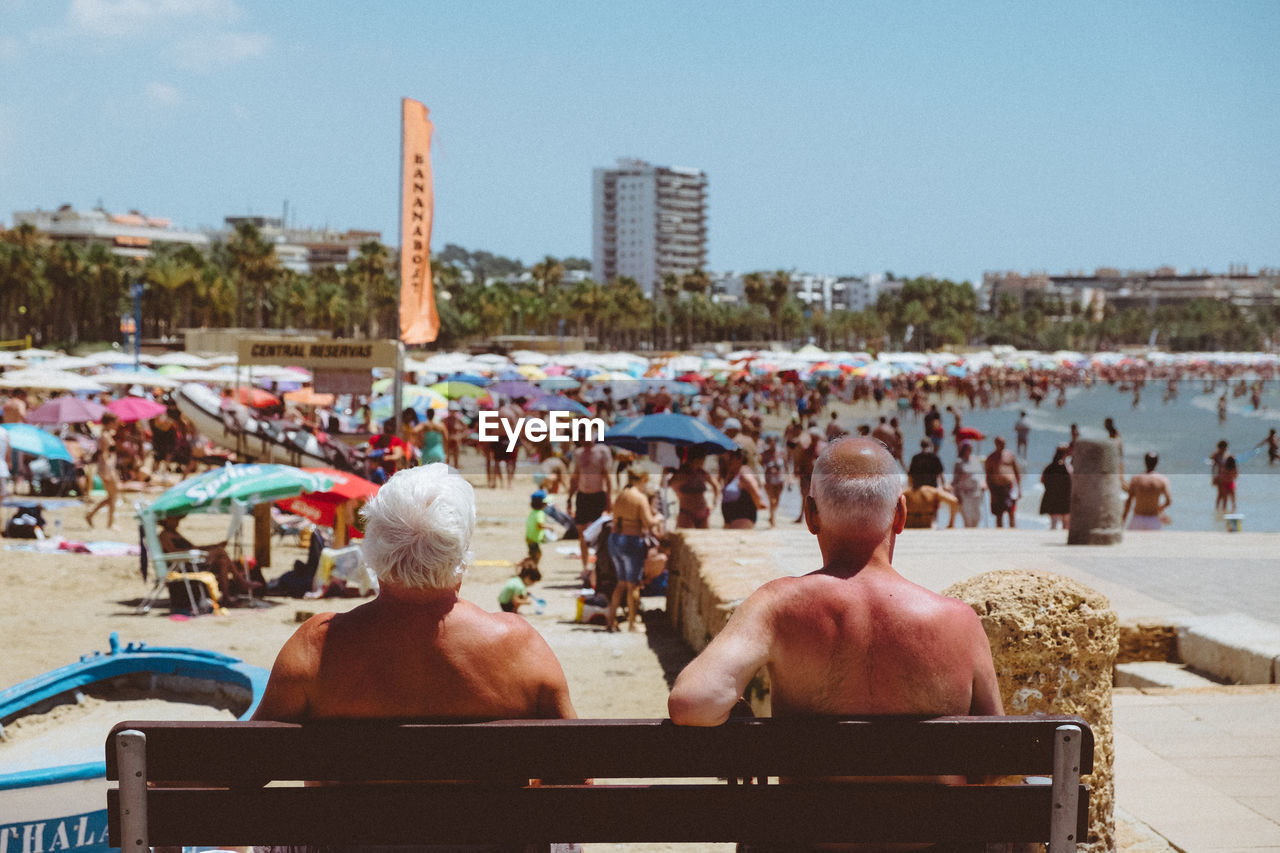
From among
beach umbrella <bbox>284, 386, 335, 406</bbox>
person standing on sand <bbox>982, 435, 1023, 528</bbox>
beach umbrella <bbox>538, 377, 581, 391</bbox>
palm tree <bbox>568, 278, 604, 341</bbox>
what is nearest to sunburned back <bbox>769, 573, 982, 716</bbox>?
person standing on sand <bbox>982, 435, 1023, 528</bbox>

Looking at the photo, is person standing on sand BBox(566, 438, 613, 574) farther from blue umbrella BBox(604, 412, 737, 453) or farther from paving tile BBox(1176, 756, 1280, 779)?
paving tile BBox(1176, 756, 1280, 779)

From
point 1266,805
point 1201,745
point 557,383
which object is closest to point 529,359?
point 557,383

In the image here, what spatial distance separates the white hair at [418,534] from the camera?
245 cm

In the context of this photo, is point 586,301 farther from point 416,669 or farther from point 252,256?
point 416,669

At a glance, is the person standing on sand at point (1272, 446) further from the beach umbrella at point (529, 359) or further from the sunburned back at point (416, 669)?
the sunburned back at point (416, 669)

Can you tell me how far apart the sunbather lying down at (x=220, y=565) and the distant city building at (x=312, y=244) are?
13447 centimetres

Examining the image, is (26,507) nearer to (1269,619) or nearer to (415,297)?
(415,297)

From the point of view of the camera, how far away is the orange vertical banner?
17750 millimetres

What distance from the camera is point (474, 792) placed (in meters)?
2.39

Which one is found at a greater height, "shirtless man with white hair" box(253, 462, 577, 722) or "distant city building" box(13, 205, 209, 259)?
"distant city building" box(13, 205, 209, 259)

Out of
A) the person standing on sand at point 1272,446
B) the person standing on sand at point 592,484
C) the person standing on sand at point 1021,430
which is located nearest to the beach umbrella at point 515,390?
the person standing on sand at point 1021,430

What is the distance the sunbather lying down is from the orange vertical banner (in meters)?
6.69

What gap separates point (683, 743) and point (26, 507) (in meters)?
14.5

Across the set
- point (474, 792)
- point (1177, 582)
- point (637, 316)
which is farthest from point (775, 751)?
point (637, 316)
